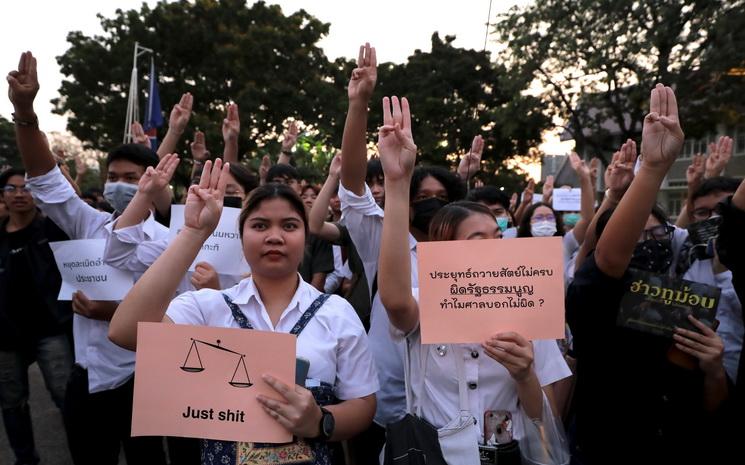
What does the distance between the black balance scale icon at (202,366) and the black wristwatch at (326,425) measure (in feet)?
0.81

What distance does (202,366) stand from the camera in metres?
1.76

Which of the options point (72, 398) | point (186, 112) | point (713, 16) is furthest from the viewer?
point (713, 16)

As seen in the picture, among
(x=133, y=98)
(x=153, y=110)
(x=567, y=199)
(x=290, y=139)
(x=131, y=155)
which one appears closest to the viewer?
(x=131, y=155)

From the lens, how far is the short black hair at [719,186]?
3.20 m

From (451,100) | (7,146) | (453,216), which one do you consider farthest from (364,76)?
(7,146)

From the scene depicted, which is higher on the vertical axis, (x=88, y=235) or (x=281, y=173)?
(x=281, y=173)

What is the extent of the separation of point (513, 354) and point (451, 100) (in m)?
29.2

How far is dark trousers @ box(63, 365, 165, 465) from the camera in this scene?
115 inches

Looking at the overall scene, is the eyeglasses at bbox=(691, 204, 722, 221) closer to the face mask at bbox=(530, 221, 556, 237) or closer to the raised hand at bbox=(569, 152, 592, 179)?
the raised hand at bbox=(569, 152, 592, 179)

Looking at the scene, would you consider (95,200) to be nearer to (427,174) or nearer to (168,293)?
(427,174)

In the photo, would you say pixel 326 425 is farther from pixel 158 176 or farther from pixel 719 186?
pixel 719 186

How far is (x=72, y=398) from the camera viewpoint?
2.99m

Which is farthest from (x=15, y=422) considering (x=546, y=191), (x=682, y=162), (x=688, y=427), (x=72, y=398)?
(x=682, y=162)

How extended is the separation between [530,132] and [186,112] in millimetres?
25083
